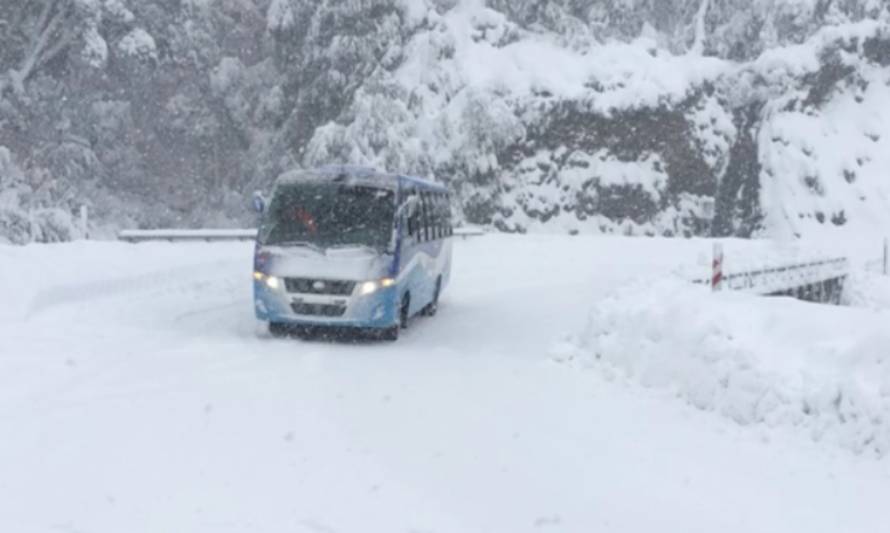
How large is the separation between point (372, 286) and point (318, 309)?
771 millimetres

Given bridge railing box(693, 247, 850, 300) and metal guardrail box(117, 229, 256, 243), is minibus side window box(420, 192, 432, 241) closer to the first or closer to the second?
bridge railing box(693, 247, 850, 300)

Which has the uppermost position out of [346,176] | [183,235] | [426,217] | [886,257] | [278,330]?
[346,176]

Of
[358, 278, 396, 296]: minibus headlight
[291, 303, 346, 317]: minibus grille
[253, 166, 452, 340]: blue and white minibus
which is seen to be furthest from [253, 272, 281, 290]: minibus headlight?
[358, 278, 396, 296]: minibus headlight

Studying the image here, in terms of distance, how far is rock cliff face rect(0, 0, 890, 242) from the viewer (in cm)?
3566

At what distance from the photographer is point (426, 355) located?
14172 millimetres

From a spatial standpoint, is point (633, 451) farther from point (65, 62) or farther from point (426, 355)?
point (65, 62)

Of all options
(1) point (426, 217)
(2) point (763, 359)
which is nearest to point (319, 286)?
(1) point (426, 217)

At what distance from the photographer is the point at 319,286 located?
1448 cm

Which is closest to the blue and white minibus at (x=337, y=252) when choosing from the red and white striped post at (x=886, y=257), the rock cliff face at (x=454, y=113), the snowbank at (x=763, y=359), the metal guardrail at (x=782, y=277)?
the snowbank at (x=763, y=359)

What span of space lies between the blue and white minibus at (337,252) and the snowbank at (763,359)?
262 cm

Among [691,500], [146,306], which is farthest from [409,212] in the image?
[691,500]

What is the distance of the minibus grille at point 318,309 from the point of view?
14.5 meters

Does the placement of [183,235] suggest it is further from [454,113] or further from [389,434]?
[389,434]

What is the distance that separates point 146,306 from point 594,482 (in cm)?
1106
